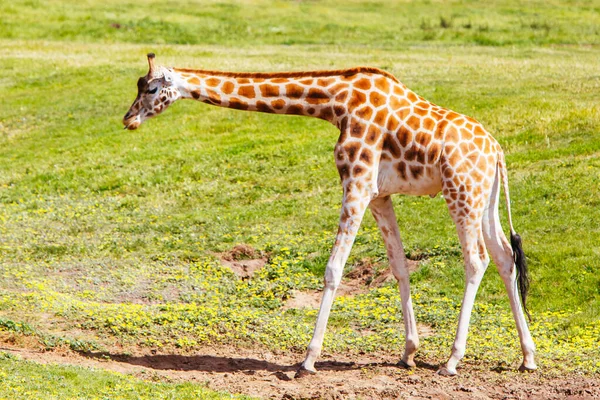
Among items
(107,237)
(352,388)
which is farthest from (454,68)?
(352,388)

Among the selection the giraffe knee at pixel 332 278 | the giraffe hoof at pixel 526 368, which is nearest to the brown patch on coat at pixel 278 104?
the giraffe knee at pixel 332 278

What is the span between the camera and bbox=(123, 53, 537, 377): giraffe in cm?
1077

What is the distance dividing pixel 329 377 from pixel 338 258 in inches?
55.1

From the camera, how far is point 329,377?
10.6 metres

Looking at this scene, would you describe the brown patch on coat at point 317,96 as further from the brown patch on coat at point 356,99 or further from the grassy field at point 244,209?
the grassy field at point 244,209

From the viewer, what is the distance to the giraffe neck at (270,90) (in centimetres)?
1123

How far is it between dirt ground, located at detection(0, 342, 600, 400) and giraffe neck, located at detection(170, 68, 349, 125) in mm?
3080

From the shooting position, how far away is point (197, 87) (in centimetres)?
1141

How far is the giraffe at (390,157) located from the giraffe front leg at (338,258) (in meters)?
0.01

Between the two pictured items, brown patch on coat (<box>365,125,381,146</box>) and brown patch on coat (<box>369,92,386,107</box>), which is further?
brown patch on coat (<box>369,92,386,107</box>)

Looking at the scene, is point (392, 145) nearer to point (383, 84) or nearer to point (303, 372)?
point (383, 84)

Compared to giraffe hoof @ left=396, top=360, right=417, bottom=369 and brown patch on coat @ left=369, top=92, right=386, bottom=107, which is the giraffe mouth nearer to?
brown patch on coat @ left=369, top=92, right=386, bottom=107

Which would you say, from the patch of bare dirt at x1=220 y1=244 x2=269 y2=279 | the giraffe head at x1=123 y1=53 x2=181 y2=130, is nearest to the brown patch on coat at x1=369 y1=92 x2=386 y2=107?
the giraffe head at x1=123 y1=53 x2=181 y2=130

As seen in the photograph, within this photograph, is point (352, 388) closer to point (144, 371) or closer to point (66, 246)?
point (144, 371)
